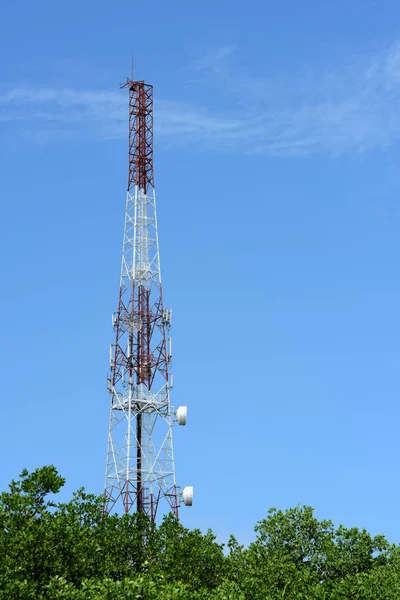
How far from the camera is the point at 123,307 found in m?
63.2

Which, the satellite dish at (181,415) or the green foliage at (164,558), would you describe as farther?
the satellite dish at (181,415)

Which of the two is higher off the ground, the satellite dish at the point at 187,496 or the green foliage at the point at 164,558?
the satellite dish at the point at 187,496

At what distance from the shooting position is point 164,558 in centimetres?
4941

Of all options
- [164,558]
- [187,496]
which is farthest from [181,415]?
[164,558]

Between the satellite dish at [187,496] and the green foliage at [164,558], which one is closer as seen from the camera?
the green foliage at [164,558]

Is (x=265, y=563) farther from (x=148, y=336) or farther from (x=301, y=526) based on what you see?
(x=148, y=336)

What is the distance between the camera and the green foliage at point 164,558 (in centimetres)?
3969

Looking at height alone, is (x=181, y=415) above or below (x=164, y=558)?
above

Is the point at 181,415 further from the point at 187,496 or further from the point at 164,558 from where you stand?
the point at 164,558

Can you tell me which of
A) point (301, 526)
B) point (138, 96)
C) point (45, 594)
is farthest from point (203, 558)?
point (138, 96)

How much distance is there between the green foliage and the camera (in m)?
39.7

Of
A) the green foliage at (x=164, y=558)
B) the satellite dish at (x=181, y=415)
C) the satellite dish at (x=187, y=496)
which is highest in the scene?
the satellite dish at (x=181, y=415)

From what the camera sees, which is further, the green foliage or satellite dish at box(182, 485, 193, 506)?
satellite dish at box(182, 485, 193, 506)

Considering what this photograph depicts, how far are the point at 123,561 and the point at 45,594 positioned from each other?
8.55 metres
